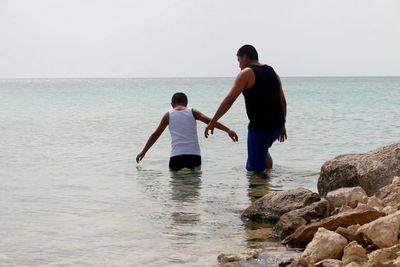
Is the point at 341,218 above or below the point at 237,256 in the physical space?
above

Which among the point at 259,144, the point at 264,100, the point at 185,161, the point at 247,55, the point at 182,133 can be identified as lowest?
the point at 185,161

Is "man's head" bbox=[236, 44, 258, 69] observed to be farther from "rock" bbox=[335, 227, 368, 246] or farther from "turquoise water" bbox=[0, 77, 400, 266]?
"rock" bbox=[335, 227, 368, 246]

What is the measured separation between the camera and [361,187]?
659 centimetres

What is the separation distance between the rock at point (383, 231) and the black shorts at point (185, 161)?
4.64 metres

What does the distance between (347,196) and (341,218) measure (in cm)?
89

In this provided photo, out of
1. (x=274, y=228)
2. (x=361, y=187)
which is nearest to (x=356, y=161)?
(x=361, y=187)

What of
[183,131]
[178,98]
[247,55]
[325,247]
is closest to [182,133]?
[183,131]

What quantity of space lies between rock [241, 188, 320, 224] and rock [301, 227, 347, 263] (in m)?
1.50

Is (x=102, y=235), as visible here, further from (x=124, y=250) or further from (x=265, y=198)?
(x=265, y=198)

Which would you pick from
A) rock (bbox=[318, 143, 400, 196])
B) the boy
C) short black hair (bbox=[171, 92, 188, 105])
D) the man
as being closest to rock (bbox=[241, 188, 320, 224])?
rock (bbox=[318, 143, 400, 196])

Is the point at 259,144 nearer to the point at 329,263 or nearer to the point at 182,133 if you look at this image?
the point at 182,133

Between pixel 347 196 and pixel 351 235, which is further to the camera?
pixel 347 196

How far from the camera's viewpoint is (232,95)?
7.68 m

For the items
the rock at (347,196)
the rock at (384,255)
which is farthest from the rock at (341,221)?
the rock at (384,255)
